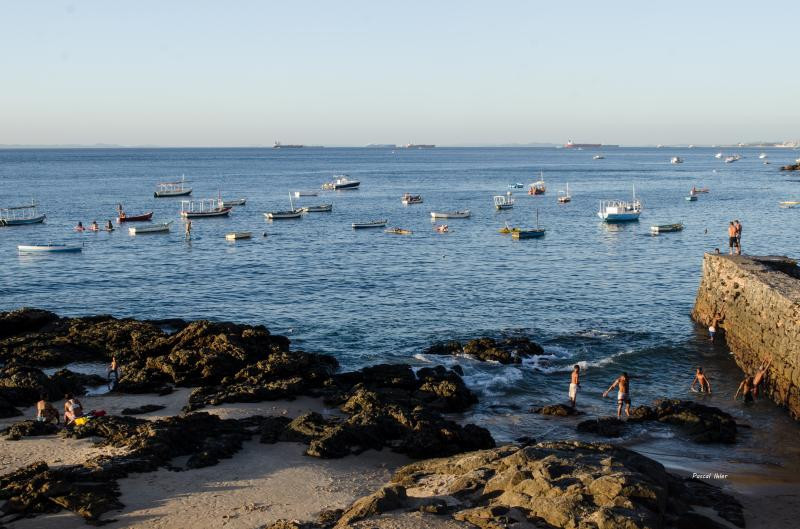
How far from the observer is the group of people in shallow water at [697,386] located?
1069 inches

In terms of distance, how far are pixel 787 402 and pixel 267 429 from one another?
18.5 metres

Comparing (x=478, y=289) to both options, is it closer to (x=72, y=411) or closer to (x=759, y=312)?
(x=759, y=312)

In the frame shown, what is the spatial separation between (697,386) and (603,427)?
768 centimetres

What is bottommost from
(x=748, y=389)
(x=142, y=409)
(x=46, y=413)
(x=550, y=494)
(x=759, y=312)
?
(x=748, y=389)

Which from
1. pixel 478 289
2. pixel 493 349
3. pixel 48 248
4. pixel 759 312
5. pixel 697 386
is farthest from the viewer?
pixel 48 248

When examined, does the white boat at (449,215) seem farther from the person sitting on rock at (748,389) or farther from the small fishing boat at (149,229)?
the person sitting on rock at (748,389)

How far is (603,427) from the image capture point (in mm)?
25906

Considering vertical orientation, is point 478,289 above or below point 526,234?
below

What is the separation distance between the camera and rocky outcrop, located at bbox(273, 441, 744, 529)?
643 inches

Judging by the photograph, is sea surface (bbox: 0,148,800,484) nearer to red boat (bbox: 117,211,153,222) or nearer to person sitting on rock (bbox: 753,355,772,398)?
person sitting on rock (bbox: 753,355,772,398)

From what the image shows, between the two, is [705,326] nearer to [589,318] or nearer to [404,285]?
[589,318]

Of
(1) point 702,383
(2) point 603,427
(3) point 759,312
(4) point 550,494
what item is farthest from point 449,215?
(4) point 550,494

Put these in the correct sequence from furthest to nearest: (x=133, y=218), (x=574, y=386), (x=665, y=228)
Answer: (x=133, y=218) < (x=665, y=228) < (x=574, y=386)

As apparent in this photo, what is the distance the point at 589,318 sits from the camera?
1694 inches
